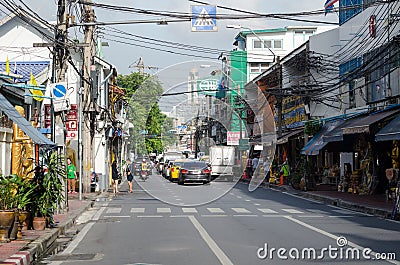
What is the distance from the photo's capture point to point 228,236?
1548 centimetres

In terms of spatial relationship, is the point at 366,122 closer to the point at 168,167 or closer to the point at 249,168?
the point at 249,168

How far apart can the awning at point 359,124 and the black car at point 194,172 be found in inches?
385

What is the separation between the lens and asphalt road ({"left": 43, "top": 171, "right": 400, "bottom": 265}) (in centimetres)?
1220

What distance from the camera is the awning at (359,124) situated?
26406 millimetres

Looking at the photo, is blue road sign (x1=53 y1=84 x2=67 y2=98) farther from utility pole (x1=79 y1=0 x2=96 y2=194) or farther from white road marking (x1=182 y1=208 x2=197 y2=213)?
utility pole (x1=79 y1=0 x2=96 y2=194)

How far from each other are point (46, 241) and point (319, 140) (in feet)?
71.4

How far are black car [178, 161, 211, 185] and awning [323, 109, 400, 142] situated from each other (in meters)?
9.78

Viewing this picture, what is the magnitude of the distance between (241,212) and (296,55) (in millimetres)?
21904

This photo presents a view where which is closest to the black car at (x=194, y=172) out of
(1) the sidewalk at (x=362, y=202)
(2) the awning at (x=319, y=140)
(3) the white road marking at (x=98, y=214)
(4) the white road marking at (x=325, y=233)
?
(2) the awning at (x=319, y=140)

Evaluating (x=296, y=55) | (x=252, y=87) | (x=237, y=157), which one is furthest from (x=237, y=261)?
(x=252, y=87)

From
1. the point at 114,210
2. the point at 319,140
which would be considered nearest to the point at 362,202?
the point at 319,140

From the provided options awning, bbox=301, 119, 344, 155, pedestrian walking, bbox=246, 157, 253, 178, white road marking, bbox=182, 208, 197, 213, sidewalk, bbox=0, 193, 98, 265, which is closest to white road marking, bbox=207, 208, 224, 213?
white road marking, bbox=182, 208, 197, 213

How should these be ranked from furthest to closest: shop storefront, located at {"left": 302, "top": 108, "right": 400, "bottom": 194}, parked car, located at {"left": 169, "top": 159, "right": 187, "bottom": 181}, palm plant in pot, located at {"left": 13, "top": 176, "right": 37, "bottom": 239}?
parked car, located at {"left": 169, "top": 159, "right": 187, "bottom": 181} < shop storefront, located at {"left": 302, "top": 108, "right": 400, "bottom": 194} < palm plant in pot, located at {"left": 13, "top": 176, "right": 37, "bottom": 239}

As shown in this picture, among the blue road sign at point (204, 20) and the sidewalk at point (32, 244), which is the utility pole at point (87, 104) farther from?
the blue road sign at point (204, 20)
